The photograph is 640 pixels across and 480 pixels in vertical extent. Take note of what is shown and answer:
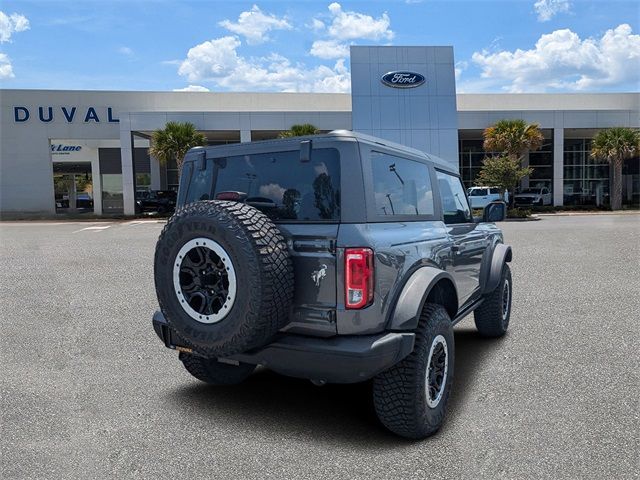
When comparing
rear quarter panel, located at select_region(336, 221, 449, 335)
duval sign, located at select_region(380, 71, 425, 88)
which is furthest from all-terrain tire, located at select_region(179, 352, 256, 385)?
duval sign, located at select_region(380, 71, 425, 88)

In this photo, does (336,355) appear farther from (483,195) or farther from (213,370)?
(483,195)

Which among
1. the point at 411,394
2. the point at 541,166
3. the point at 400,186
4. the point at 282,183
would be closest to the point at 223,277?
the point at 282,183

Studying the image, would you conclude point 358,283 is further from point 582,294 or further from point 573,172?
point 573,172

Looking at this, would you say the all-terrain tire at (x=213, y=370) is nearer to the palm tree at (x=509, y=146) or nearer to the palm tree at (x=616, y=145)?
the palm tree at (x=509, y=146)

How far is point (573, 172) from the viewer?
135ft

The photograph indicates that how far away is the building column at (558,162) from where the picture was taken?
33.7m

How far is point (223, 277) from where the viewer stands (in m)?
3.04

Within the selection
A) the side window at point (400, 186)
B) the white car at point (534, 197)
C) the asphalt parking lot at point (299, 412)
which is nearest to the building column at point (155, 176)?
the white car at point (534, 197)

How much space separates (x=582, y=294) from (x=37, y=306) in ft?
27.3

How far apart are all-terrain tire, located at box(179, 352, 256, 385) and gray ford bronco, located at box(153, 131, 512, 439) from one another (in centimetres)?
50

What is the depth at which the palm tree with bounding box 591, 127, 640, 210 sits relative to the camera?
32344mm

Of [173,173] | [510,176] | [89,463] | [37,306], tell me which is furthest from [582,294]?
[173,173]

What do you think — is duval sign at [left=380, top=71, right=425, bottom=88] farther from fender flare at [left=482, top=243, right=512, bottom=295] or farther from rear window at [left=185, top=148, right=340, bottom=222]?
rear window at [left=185, top=148, right=340, bottom=222]

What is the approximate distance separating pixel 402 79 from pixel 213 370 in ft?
103
